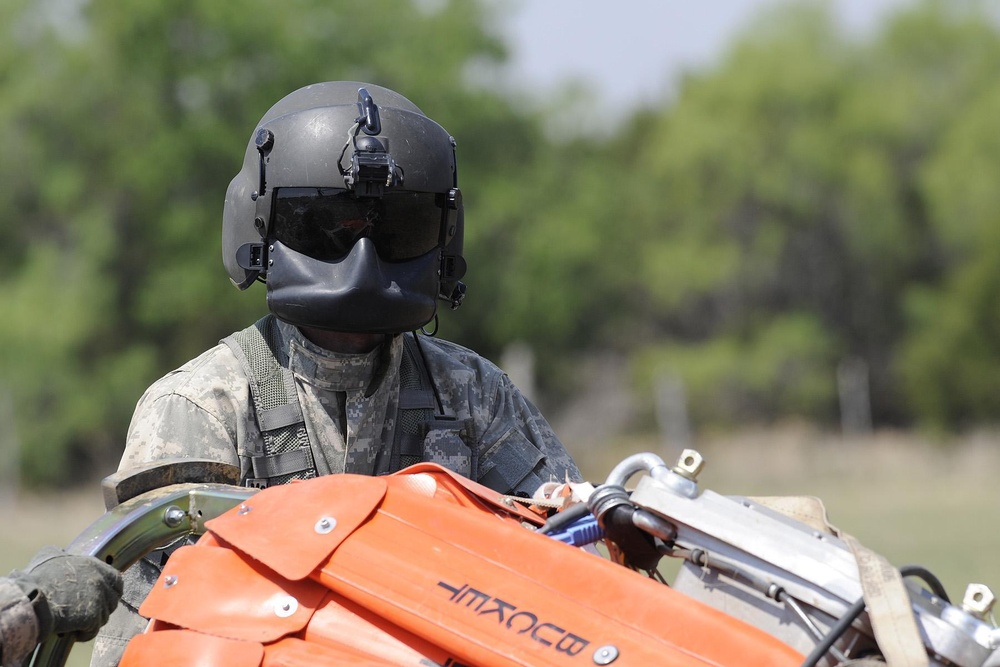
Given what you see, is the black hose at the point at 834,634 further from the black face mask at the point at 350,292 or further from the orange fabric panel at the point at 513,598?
the black face mask at the point at 350,292

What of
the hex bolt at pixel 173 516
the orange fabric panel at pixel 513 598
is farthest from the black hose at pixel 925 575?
the hex bolt at pixel 173 516

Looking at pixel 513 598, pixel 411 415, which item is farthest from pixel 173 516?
pixel 411 415

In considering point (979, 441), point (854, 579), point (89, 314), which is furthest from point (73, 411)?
point (854, 579)

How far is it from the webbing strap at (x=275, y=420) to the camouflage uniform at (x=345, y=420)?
0.02m

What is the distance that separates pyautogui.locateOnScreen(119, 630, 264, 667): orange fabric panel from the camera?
230 centimetres

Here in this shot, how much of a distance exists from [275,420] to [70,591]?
1.24 meters

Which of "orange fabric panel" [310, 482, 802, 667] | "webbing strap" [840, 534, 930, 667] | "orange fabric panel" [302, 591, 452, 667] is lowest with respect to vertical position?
"orange fabric panel" [302, 591, 452, 667]

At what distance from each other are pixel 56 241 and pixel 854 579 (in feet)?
104

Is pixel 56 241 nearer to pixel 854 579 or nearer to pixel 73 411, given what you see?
pixel 73 411

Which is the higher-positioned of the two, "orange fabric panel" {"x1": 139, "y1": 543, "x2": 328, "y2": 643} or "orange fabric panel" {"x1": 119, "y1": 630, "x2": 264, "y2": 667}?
"orange fabric panel" {"x1": 139, "y1": 543, "x2": 328, "y2": 643}

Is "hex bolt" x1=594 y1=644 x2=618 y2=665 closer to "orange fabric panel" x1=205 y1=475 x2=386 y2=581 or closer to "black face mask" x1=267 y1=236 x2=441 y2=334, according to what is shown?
"orange fabric panel" x1=205 y1=475 x2=386 y2=581

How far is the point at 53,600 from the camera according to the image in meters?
2.43

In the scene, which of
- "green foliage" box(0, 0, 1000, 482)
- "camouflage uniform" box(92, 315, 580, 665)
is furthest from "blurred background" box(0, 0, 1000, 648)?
"camouflage uniform" box(92, 315, 580, 665)

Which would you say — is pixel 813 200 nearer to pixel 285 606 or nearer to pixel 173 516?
pixel 173 516
